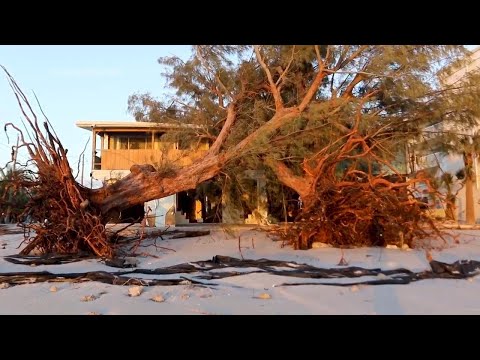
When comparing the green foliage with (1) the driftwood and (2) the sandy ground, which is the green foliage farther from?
(1) the driftwood

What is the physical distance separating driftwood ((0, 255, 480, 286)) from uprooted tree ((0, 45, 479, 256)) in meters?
1.94

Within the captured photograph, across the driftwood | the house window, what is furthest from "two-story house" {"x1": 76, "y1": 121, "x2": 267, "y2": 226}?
the driftwood

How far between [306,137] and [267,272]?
17.9 feet

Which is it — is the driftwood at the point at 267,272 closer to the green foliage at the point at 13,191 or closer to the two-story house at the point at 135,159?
the green foliage at the point at 13,191

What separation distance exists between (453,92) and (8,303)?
11912 millimetres

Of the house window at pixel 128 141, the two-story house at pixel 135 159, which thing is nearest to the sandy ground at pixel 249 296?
the two-story house at pixel 135 159

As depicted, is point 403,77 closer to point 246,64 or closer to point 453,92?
point 453,92

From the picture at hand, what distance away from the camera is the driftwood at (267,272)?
711 centimetres

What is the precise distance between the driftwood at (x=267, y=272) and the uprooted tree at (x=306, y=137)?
194 cm

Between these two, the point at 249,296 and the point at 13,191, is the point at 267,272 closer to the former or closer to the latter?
the point at 249,296

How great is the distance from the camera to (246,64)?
47.1ft

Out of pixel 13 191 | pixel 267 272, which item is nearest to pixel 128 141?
pixel 13 191
